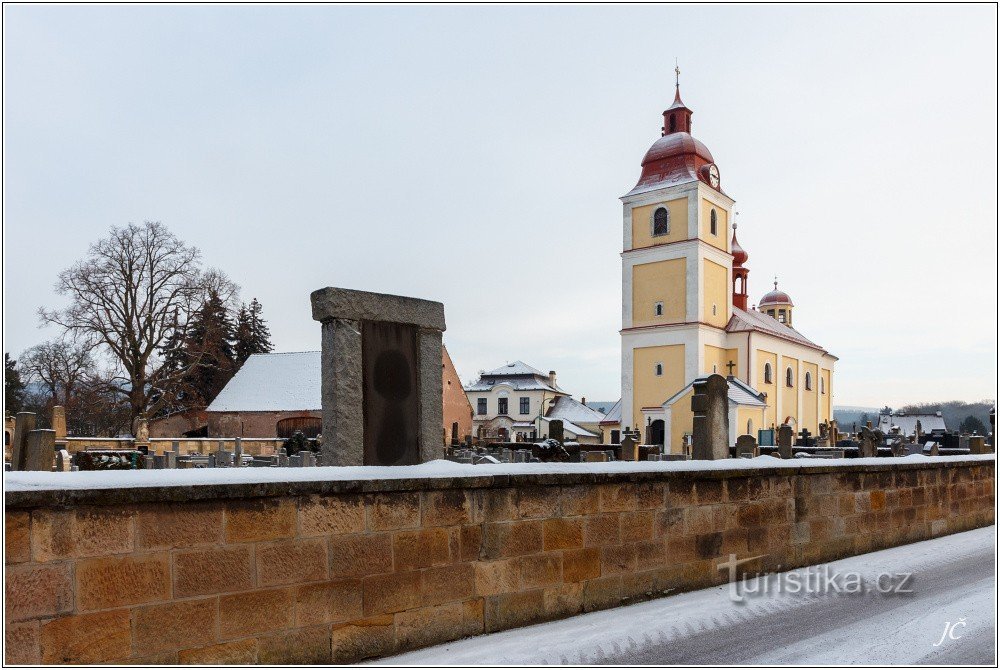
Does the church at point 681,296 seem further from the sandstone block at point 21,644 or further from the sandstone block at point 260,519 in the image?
the sandstone block at point 21,644

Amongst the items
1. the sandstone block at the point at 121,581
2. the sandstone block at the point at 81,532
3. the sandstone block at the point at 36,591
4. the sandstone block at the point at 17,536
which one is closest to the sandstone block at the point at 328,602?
the sandstone block at the point at 121,581

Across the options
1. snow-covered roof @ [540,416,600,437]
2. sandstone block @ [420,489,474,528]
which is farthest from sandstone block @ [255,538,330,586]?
snow-covered roof @ [540,416,600,437]

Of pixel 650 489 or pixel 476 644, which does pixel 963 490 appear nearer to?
pixel 650 489

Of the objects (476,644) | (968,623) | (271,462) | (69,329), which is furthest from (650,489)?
(69,329)

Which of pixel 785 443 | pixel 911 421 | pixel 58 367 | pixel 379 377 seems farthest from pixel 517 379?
pixel 379 377

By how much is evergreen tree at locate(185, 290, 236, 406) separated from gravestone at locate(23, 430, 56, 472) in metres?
30.4

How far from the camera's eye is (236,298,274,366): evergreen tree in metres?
60.9

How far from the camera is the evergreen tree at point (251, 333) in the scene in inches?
2399

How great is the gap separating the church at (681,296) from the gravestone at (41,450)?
40314mm

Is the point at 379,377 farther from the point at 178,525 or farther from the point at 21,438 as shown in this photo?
the point at 21,438

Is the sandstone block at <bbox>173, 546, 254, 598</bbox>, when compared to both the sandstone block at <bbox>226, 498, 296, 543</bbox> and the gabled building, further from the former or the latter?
the gabled building

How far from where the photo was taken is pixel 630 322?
2109 inches

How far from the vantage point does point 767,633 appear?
5.68 meters

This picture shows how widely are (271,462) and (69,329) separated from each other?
2040 cm
